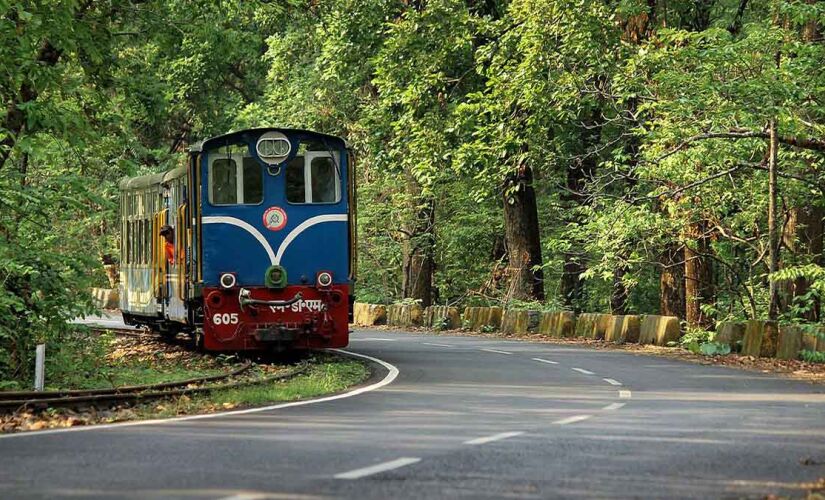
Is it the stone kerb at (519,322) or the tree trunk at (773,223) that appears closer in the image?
the tree trunk at (773,223)

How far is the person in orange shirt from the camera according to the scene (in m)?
25.8

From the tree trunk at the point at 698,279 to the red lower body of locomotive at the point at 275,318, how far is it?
9.71 metres

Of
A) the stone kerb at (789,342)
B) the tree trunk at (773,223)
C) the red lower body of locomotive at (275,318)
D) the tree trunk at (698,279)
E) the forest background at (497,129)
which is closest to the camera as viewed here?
the forest background at (497,129)

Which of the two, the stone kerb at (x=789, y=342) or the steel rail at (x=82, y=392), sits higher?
the stone kerb at (x=789, y=342)

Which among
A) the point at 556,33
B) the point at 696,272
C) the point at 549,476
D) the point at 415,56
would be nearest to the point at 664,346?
the point at 696,272

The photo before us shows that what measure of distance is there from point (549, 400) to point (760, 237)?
44.7ft

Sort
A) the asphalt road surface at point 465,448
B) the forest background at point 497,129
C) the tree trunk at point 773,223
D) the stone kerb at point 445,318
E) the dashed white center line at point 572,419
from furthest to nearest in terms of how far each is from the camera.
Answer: the stone kerb at point 445,318
the tree trunk at point 773,223
the forest background at point 497,129
the dashed white center line at point 572,419
the asphalt road surface at point 465,448

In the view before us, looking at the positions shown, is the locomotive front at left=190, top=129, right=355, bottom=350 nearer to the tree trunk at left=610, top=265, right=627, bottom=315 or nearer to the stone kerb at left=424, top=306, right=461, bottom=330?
the tree trunk at left=610, top=265, right=627, bottom=315

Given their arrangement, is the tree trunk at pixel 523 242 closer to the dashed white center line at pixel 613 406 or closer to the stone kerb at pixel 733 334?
the stone kerb at pixel 733 334

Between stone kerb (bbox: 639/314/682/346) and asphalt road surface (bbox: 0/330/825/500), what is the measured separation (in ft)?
35.7

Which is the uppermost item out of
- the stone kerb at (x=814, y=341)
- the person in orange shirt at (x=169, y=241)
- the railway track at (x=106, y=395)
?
the person in orange shirt at (x=169, y=241)

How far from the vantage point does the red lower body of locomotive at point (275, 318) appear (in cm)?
2336

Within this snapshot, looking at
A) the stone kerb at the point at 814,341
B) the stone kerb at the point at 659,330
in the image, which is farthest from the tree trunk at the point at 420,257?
the stone kerb at the point at 814,341

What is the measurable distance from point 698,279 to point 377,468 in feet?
73.8
